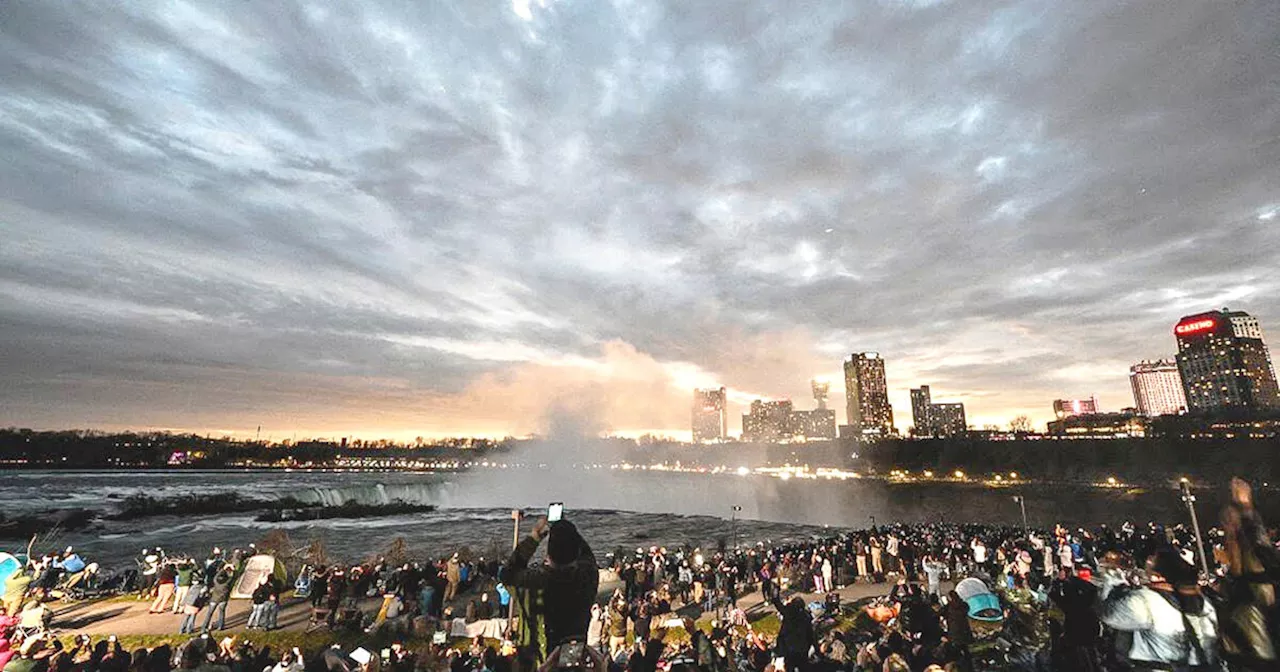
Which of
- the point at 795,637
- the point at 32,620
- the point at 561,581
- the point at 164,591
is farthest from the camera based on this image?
the point at 164,591

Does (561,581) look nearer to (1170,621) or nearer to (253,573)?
(1170,621)

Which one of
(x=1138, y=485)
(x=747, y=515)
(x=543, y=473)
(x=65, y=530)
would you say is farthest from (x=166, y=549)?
(x=1138, y=485)

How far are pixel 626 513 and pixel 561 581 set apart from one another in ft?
313

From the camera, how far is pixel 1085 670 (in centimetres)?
793

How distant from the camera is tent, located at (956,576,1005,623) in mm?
12867

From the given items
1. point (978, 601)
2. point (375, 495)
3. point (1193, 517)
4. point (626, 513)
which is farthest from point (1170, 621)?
point (375, 495)

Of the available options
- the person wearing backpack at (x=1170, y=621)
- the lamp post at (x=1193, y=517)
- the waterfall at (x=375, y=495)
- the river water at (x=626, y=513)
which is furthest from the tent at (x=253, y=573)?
the waterfall at (x=375, y=495)

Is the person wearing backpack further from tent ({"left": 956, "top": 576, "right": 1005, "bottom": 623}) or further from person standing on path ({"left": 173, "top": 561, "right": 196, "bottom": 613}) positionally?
person standing on path ({"left": 173, "top": 561, "right": 196, "bottom": 613})

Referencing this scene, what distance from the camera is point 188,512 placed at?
291 ft

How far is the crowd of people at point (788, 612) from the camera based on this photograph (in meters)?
5.01

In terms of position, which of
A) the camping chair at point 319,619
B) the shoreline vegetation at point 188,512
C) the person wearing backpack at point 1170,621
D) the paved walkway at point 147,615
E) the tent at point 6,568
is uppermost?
the person wearing backpack at point 1170,621

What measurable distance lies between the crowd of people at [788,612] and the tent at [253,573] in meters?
0.48

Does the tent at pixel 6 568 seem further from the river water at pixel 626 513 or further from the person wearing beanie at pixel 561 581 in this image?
the river water at pixel 626 513

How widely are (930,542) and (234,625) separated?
110 ft
